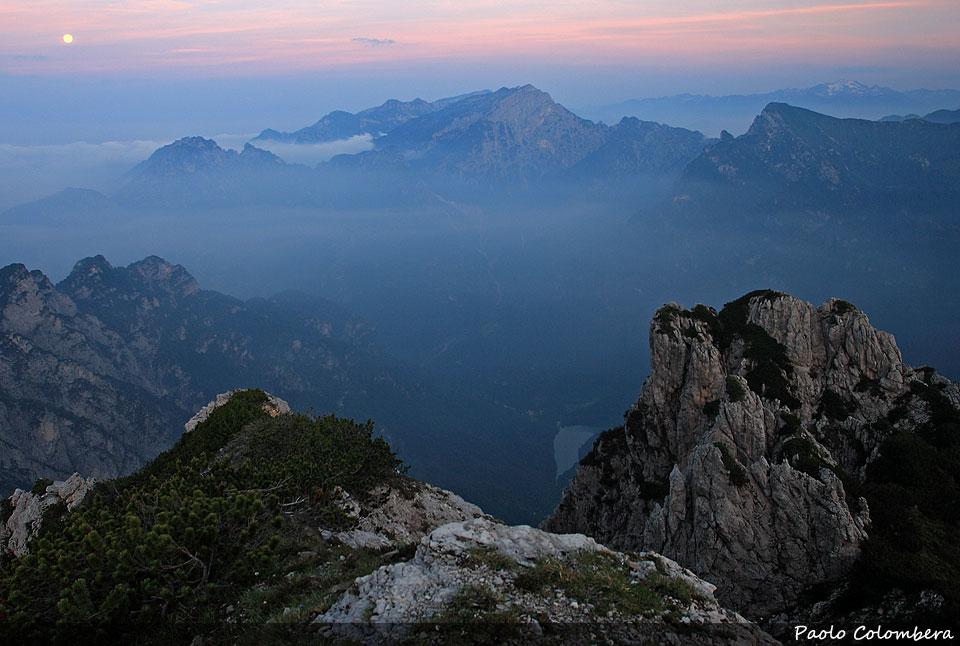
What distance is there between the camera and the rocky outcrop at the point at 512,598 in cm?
1428

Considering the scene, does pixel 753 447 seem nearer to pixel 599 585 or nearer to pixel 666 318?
pixel 666 318

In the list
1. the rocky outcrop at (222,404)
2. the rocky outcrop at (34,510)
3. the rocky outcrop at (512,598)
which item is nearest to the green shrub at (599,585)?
the rocky outcrop at (512,598)

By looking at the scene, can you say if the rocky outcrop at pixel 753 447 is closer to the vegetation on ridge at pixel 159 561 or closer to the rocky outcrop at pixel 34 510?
the vegetation on ridge at pixel 159 561

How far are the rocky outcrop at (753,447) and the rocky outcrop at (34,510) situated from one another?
124ft

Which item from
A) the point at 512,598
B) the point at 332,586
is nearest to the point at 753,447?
the point at 512,598

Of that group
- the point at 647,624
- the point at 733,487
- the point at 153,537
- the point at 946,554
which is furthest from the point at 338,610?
the point at 946,554

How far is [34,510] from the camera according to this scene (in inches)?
1382

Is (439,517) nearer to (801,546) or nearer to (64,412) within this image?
(801,546)

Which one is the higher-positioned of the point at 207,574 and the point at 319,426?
the point at 207,574

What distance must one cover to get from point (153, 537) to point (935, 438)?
48.2 meters

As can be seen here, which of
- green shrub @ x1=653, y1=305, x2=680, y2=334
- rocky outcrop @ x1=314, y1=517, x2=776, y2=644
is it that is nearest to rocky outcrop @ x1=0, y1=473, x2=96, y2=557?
rocky outcrop @ x1=314, y1=517, x2=776, y2=644

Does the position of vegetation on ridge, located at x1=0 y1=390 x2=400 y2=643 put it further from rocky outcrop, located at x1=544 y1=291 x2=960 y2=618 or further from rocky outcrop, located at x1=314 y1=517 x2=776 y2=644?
rocky outcrop, located at x1=544 y1=291 x2=960 y2=618

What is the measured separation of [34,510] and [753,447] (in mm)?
48675

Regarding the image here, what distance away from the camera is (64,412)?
172 metres
